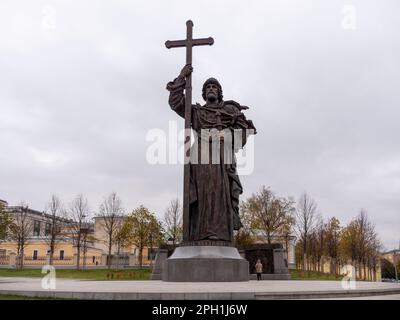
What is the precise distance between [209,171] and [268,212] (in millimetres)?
34299

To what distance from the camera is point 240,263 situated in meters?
15.3

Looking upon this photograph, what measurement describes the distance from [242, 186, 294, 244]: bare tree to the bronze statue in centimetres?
3255

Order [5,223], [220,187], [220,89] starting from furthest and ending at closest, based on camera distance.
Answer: [5,223], [220,89], [220,187]

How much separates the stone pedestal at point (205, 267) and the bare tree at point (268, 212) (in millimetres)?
33995

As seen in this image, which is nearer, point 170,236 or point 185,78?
point 185,78

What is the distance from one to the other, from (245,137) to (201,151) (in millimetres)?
2034

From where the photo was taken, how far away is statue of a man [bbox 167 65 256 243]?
649 inches

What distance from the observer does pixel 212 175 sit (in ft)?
55.2

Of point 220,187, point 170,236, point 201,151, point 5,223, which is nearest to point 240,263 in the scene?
point 220,187

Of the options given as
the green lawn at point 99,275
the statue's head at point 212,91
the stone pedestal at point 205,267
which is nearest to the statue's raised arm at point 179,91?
the statue's head at point 212,91

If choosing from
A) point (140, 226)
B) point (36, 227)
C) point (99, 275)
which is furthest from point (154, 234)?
point (36, 227)

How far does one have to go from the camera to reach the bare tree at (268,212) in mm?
49672

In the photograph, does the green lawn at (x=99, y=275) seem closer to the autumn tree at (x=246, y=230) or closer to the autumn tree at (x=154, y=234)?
the autumn tree at (x=154, y=234)
